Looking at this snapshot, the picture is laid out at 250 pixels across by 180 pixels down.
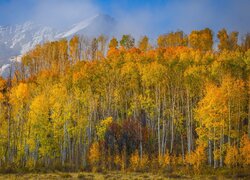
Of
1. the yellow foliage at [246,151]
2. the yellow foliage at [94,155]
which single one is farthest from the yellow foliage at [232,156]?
the yellow foliage at [94,155]

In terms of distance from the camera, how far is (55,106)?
58.4 meters

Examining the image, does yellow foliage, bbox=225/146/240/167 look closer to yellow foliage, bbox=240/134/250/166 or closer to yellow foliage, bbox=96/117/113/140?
yellow foliage, bbox=240/134/250/166

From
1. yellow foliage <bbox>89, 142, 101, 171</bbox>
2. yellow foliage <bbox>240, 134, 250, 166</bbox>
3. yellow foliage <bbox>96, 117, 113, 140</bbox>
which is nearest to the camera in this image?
yellow foliage <bbox>240, 134, 250, 166</bbox>

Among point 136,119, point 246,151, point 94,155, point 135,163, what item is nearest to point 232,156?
point 246,151

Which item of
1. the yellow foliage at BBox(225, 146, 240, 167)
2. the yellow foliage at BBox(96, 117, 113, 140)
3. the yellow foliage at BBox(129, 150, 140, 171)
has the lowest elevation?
the yellow foliage at BBox(129, 150, 140, 171)

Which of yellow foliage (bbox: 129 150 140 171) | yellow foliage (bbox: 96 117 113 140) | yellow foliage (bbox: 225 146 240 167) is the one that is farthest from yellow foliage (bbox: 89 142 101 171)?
yellow foliage (bbox: 225 146 240 167)

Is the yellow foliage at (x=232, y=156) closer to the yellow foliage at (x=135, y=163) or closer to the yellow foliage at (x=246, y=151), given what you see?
the yellow foliage at (x=246, y=151)

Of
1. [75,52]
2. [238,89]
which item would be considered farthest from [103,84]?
[75,52]

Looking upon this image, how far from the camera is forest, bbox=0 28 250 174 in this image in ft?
160

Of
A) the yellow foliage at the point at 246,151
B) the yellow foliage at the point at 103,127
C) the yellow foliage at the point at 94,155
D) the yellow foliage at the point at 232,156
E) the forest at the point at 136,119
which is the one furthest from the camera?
the yellow foliage at the point at 103,127

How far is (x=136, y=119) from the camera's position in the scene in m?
62.9

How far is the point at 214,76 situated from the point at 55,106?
26652 millimetres

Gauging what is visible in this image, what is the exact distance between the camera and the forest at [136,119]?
160ft

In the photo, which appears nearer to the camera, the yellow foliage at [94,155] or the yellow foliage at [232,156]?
the yellow foliage at [232,156]
